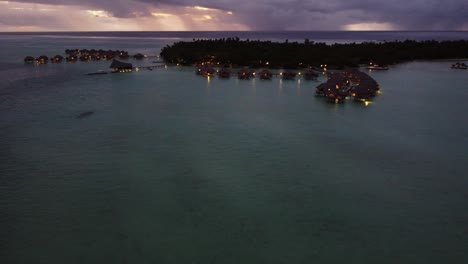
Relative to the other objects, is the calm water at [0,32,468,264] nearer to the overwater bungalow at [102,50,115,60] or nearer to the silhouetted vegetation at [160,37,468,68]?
the silhouetted vegetation at [160,37,468,68]

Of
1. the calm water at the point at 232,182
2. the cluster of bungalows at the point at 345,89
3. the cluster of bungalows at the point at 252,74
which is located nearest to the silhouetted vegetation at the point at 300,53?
the cluster of bungalows at the point at 252,74

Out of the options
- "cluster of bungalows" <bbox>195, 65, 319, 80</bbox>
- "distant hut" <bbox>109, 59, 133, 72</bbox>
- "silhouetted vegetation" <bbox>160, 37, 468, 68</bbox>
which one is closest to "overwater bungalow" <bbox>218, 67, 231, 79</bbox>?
"cluster of bungalows" <bbox>195, 65, 319, 80</bbox>

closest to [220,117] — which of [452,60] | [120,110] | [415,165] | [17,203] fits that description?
[120,110]

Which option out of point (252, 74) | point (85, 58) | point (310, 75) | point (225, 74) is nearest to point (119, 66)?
point (225, 74)

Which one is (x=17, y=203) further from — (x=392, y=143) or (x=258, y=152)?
(x=392, y=143)

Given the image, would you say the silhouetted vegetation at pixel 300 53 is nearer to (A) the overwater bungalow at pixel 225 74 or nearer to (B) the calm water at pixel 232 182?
(A) the overwater bungalow at pixel 225 74

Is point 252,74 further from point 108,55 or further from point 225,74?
point 108,55
